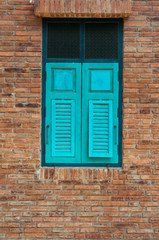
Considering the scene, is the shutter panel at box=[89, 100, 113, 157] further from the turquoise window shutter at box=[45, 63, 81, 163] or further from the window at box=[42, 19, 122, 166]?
the turquoise window shutter at box=[45, 63, 81, 163]

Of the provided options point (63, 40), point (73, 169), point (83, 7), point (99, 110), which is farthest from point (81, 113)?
point (83, 7)

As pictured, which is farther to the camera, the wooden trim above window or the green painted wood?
the green painted wood

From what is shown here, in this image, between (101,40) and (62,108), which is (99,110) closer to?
(62,108)

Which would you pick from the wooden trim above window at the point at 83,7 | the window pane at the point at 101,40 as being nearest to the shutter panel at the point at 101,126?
the window pane at the point at 101,40

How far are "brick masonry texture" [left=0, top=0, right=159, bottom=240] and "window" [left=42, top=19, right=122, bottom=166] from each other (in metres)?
0.12

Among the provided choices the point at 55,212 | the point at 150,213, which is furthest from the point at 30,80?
the point at 150,213

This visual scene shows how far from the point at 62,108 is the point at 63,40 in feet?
3.35

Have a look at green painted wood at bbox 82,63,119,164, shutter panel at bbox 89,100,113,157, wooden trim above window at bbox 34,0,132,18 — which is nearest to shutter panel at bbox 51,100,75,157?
green painted wood at bbox 82,63,119,164

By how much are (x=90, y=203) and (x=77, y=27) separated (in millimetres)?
2612

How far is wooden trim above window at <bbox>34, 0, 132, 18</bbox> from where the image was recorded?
155 inches

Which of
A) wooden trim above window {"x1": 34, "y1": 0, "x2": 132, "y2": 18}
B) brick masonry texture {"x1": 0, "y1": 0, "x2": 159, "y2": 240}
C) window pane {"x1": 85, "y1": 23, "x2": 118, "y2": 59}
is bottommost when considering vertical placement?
brick masonry texture {"x1": 0, "y1": 0, "x2": 159, "y2": 240}

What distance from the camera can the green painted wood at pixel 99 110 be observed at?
13.5 feet

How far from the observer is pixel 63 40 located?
4.19 meters

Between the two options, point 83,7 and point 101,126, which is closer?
point 83,7
